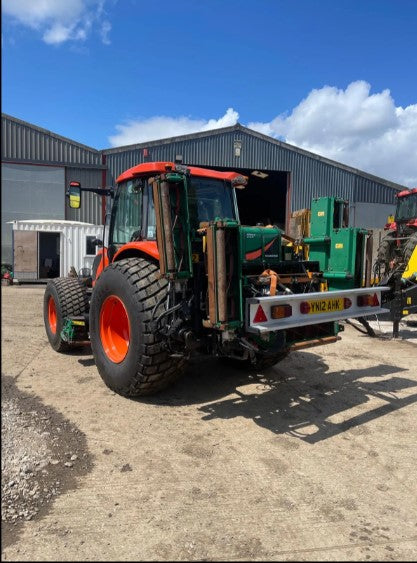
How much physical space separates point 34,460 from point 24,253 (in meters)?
15.6

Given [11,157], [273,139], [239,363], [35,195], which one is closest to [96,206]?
[35,195]

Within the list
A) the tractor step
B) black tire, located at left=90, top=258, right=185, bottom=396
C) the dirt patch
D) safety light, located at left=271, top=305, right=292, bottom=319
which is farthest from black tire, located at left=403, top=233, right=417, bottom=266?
the dirt patch

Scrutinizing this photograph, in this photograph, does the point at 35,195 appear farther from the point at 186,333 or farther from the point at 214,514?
the point at 214,514

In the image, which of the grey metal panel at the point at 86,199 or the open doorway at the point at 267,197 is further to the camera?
the open doorway at the point at 267,197

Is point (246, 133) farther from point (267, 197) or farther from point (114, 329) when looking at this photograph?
point (114, 329)

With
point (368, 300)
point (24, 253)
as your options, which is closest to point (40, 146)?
point (24, 253)

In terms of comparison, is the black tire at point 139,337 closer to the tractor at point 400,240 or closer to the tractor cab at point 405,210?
the tractor at point 400,240

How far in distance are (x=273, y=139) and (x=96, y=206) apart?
869cm

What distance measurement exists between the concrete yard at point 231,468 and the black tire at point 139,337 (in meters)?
0.24

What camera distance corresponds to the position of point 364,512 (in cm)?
277

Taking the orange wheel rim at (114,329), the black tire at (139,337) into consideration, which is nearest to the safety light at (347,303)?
the black tire at (139,337)

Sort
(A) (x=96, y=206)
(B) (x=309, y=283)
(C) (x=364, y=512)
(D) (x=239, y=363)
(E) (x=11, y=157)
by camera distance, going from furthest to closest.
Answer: (A) (x=96, y=206), (E) (x=11, y=157), (D) (x=239, y=363), (B) (x=309, y=283), (C) (x=364, y=512)

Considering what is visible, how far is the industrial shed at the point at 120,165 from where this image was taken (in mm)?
19156

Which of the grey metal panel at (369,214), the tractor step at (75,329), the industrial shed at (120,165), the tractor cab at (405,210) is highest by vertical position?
the industrial shed at (120,165)
